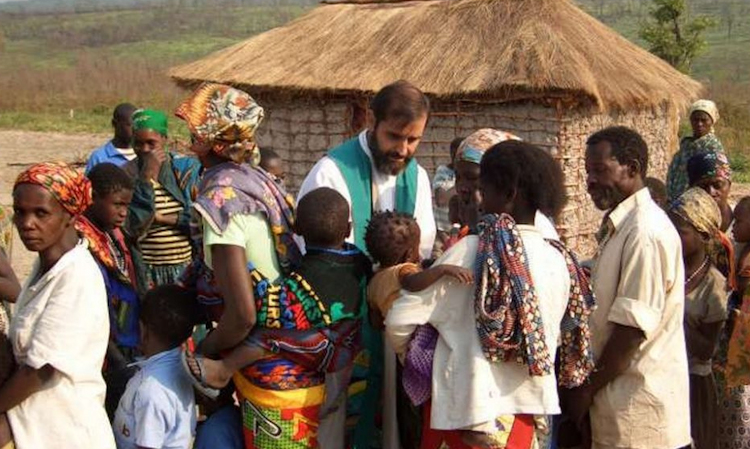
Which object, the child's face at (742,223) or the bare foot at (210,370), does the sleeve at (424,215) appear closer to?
the bare foot at (210,370)

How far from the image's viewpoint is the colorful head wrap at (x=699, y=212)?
359 cm

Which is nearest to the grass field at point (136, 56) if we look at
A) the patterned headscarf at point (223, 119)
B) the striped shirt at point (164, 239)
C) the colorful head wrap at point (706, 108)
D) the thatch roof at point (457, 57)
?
the thatch roof at point (457, 57)

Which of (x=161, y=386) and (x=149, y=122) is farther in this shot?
(x=149, y=122)

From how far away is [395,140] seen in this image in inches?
125

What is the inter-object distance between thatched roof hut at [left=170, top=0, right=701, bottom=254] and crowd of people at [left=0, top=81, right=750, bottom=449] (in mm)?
5609

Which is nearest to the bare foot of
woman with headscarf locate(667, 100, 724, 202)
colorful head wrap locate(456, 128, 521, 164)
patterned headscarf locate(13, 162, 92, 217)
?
patterned headscarf locate(13, 162, 92, 217)

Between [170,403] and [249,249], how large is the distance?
57cm

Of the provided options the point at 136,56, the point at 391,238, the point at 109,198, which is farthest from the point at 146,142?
the point at 136,56

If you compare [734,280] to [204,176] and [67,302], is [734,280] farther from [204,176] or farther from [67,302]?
[67,302]

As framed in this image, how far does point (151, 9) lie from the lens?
314 ft

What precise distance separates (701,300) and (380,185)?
4.43 feet

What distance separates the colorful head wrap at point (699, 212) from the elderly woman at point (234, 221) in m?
1.57

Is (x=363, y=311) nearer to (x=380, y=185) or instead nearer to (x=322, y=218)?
(x=322, y=218)

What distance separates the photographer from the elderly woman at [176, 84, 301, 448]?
2.70 m
